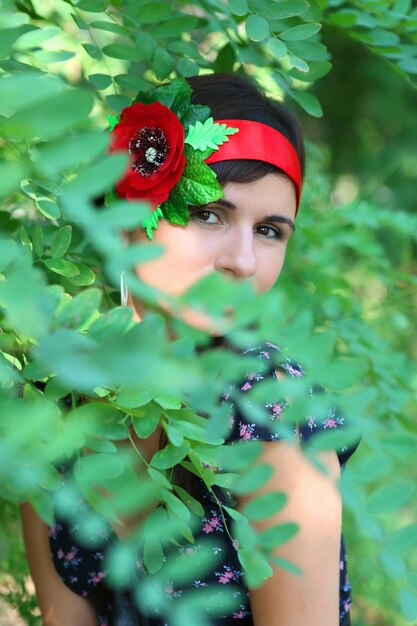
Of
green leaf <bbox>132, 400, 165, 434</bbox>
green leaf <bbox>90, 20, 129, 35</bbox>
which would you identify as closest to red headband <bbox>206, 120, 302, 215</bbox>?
green leaf <bbox>90, 20, 129, 35</bbox>

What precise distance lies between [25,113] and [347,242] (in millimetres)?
1552

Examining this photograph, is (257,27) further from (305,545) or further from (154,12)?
(305,545)

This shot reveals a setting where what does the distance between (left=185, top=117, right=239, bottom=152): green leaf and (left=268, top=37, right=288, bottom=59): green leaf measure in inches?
7.2

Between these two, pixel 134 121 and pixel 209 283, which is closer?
pixel 209 283

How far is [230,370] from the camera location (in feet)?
1.68

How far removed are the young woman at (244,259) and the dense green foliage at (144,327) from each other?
0.22 ft

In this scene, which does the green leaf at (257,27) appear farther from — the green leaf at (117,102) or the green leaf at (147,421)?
the green leaf at (147,421)

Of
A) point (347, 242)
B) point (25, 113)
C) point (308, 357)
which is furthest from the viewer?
point (347, 242)

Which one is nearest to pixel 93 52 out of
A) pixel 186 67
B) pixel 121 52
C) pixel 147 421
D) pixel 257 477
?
pixel 121 52

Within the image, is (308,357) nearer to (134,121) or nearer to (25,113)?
(25,113)

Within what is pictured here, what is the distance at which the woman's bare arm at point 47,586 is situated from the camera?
155cm

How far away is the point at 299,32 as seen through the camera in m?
1.16

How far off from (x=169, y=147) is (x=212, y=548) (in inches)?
24.8

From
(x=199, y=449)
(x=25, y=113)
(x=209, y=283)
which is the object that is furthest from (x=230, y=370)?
(x=199, y=449)
